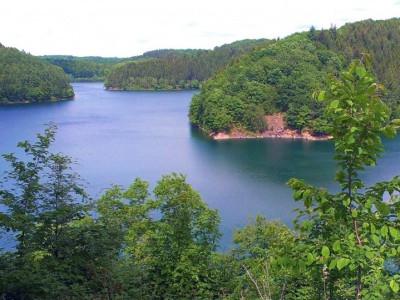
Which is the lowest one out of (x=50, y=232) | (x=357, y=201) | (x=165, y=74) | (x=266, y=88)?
(x=50, y=232)

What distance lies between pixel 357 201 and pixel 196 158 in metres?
34.1

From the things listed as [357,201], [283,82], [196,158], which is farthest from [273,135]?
[357,201]

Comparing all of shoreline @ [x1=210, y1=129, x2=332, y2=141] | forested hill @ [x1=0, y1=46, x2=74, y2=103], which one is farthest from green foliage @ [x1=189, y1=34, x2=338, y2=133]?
forested hill @ [x1=0, y1=46, x2=74, y2=103]

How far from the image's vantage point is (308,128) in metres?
49.2

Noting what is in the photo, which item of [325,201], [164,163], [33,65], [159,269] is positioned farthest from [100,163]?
[33,65]

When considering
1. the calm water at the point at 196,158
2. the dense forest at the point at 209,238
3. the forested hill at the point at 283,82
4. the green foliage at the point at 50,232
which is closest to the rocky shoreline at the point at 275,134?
the forested hill at the point at 283,82

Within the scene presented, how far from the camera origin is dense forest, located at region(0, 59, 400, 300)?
2588mm

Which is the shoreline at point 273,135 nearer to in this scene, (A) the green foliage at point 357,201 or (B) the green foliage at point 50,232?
(B) the green foliage at point 50,232

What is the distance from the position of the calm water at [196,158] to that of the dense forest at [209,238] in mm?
7662

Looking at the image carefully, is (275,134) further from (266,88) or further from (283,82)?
(283,82)

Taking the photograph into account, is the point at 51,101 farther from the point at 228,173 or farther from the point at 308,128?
the point at 228,173

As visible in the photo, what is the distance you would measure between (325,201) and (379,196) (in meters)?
0.31

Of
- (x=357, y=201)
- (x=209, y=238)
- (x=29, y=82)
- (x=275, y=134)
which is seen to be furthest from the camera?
(x=29, y=82)

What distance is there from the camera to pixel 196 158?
36.8m
